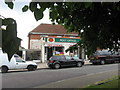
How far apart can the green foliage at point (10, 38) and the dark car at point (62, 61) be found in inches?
649

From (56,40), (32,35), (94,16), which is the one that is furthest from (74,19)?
(32,35)

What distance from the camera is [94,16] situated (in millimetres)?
4359

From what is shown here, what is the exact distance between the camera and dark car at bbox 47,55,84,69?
17734mm

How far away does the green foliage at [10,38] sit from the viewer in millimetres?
1226

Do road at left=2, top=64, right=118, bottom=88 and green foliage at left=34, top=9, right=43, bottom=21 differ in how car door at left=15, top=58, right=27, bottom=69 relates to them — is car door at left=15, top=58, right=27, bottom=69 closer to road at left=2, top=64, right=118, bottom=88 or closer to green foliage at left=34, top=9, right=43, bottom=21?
road at left=2, top=64, right=118, bottom=88

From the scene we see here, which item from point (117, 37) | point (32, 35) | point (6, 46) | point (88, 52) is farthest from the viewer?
point (32, 35)

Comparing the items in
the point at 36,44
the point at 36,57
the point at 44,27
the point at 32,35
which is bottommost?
the point at 36,57

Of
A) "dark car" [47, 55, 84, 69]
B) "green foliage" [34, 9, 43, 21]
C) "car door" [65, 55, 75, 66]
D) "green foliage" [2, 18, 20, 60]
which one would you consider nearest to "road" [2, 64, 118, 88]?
"dark car" [47, 55, 84, 69]

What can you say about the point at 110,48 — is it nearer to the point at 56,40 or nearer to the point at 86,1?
the point at 86,1

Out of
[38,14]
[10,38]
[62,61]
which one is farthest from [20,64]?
[10,38]

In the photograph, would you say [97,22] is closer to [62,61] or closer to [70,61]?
[62,61]

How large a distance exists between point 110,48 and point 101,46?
0.62 metres

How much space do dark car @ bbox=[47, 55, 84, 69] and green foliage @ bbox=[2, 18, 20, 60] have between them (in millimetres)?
16477

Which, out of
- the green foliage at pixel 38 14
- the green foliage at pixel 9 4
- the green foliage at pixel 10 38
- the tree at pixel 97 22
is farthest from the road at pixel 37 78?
the green foliage at pixel 10 38
